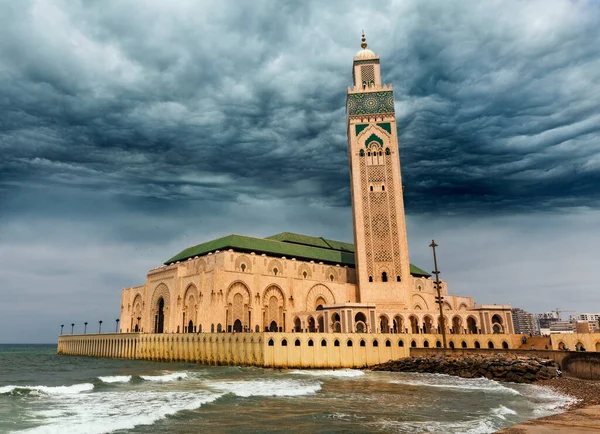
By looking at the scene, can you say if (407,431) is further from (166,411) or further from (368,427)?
(166,411)

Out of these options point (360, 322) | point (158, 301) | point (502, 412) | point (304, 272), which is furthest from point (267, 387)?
point (158, 301)

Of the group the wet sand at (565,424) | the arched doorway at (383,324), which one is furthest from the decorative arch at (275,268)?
the wet sand at (565,424)

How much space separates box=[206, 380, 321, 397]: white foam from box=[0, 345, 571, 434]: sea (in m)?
0.06

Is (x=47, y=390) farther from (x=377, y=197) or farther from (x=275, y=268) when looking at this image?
(x=377, y=197)

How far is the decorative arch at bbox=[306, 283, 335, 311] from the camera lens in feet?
194

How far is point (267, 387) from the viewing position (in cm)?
2564

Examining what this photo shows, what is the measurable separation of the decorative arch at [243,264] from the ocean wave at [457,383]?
27.6m

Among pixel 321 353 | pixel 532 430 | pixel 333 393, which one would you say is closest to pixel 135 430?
pixel 333 393

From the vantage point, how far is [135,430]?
572 inches

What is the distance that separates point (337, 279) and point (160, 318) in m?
25.0

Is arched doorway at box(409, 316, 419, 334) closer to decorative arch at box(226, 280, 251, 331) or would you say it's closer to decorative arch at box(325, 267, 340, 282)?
decorative arch at box(325, 267, 340, 282)

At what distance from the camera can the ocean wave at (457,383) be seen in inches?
977

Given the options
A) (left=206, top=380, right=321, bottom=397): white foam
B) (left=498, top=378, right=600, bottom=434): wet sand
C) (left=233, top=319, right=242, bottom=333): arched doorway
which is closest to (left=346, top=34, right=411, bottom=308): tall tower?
(left=233, top=319, right=242, bottom=333): arched doorway

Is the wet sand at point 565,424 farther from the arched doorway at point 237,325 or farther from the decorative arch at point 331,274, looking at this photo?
the decorative arch at point 331,274
